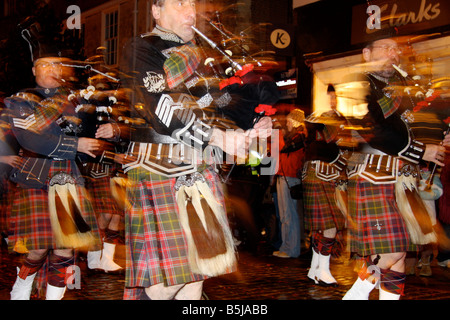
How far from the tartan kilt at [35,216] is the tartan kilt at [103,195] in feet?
8.03

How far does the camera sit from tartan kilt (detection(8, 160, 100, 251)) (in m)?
3.93

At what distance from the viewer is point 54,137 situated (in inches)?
152

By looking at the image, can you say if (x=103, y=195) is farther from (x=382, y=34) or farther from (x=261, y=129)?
(x=261, y=129)

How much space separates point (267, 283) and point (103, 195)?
236 cm

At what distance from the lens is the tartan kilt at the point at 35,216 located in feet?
12.9

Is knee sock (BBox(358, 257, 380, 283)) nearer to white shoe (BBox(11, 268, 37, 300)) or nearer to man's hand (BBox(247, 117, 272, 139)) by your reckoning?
man's hand (BBox(247, 117, 272, 139))

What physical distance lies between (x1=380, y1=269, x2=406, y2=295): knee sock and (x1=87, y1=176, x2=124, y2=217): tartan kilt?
3943 millimetres

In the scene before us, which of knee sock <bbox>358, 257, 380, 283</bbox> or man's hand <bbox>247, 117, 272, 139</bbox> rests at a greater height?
man's hand <bbox>247, 117, 272, 139</bbox>

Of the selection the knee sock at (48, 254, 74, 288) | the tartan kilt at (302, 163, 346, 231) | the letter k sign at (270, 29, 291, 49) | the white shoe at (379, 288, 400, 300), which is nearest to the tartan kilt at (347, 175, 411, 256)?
the white shoe at (379, 288, 400, 300)

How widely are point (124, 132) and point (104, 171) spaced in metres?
2.27

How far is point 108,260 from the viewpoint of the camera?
21.0ft

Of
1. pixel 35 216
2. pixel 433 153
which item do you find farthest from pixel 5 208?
pixel 433 153

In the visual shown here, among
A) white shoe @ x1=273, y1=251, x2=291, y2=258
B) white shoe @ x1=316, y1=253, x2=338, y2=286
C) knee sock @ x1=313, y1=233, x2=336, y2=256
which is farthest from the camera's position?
white shoe @ x1=273, y1=251, x2=291, y2=258
